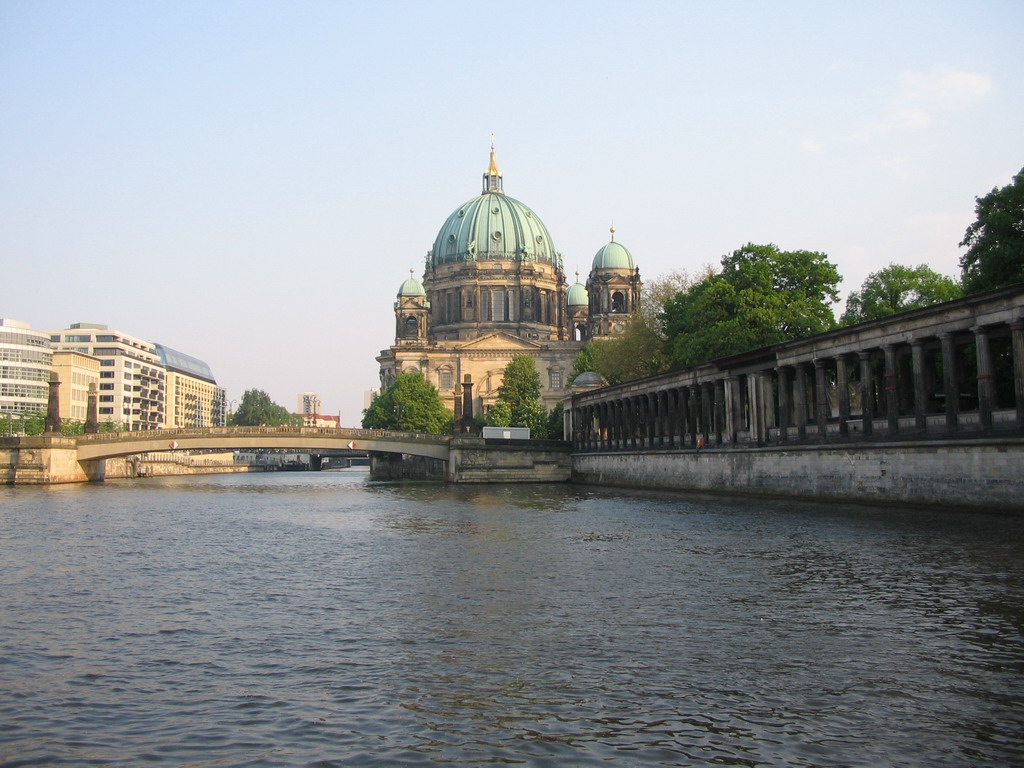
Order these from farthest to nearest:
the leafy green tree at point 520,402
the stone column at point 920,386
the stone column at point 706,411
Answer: the leafy green tree at point 520,402
the stone column at point 706,411
the stone column at point 920,386

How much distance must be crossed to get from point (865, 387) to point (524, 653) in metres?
34.5

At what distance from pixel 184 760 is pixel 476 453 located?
7808 centimetres

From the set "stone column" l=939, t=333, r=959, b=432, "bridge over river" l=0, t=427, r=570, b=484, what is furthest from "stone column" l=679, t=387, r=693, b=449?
"stone column" l=939, t=333, r=959, b=432

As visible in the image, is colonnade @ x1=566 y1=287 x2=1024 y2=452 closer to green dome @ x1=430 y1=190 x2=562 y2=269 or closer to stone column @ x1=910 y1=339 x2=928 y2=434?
stone column @ x1=910 y1=339 x2=928 y2=434

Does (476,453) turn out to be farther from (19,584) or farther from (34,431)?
(19,584)

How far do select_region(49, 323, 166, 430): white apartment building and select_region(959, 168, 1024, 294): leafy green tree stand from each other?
141622mm

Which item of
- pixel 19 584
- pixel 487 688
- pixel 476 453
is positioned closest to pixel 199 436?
pixel 476 453

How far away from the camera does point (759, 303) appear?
64.9m

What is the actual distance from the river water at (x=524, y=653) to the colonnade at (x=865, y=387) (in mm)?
9722

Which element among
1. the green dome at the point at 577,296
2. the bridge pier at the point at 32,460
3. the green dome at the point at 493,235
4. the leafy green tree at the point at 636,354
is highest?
the green dome at the point at 493,235

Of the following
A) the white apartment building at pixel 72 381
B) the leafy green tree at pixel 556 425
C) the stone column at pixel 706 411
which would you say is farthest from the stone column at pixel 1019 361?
the white apartment building at pixel 72 381

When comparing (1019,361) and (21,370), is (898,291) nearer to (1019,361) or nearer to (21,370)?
(1019,361)

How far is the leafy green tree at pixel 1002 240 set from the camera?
46.8m

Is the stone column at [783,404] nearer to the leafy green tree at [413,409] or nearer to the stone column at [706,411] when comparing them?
the stone column at [706,411]
